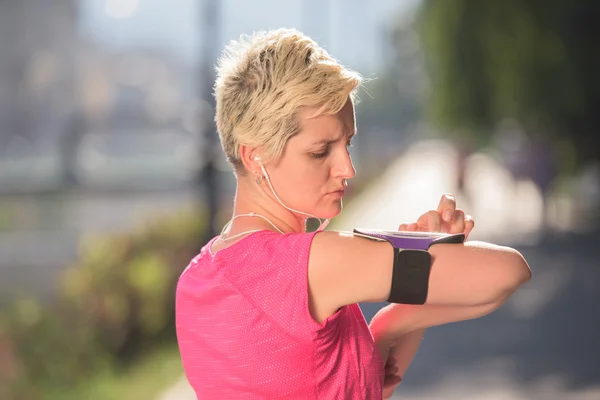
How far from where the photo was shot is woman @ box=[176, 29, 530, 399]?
6.30 feet

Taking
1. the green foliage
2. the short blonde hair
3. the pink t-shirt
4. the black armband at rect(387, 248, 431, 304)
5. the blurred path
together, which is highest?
the short blonde hair

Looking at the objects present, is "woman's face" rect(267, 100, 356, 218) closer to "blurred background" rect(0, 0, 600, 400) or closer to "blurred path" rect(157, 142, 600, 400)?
"blurred background" rect(0, 0, 600, 400)

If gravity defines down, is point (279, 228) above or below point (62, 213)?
above

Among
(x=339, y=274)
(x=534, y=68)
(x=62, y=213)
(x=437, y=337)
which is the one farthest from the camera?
(x=62, y=213)

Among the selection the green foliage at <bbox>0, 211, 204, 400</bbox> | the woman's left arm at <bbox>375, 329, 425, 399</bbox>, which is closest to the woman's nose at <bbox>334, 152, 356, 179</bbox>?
the woman's left arm at <bbox>375, 329, 425, 399</bbox>

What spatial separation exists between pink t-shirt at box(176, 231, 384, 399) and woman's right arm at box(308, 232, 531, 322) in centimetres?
3

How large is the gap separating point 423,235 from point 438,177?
130 ft

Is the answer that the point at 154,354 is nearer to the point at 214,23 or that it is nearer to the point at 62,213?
the point at 214,23

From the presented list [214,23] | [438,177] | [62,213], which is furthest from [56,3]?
[438,177]

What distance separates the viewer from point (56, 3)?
79.8ft

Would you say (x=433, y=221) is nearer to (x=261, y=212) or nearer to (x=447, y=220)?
(x=447, y=220)

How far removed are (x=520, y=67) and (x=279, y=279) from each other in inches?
608

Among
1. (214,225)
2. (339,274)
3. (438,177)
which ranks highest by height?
(339,274)

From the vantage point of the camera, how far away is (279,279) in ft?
6.57
